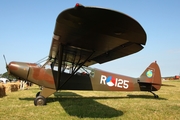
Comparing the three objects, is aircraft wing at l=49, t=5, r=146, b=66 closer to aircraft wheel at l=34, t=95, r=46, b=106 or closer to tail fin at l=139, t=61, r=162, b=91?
aircraft wheel at l=34, t=95, r=46, b=106

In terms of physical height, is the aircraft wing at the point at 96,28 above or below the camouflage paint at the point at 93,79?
above

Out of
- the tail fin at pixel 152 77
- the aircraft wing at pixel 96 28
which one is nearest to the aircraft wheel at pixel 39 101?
the aircraft wing at pixel 96 28

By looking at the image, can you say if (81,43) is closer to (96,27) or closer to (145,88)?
(96,27)

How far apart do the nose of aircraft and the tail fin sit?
6.68 m

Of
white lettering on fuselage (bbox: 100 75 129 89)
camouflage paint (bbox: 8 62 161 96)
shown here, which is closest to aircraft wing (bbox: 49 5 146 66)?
camouflage paint (bbox: 8 62 161 96)

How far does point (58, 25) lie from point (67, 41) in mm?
1395

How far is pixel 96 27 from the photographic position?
4.27 metres

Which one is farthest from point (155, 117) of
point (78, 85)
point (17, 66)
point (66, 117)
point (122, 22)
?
point (17, 66)

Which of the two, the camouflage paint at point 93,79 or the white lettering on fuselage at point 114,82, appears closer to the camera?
the camouflage paint at point 93,79

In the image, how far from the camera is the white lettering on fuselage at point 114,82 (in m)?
9.75

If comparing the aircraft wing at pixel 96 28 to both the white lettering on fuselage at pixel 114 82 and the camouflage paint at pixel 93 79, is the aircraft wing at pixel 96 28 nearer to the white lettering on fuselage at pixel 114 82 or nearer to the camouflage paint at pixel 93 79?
the camouflage paint at pixel 93 79

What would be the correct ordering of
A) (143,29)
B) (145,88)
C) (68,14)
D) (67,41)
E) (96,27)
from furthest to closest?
(145,88) < (67,41) < (96,27) < (143,29) < (68,14)

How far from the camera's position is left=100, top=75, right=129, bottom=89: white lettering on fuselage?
32.0 feet

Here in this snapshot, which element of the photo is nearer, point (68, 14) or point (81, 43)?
point (68, 14)
